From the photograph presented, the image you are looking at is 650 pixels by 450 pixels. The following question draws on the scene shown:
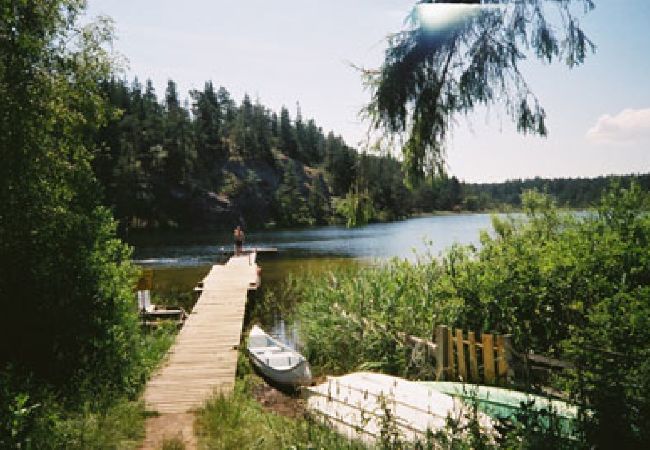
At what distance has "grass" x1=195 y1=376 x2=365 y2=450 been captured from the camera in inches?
220

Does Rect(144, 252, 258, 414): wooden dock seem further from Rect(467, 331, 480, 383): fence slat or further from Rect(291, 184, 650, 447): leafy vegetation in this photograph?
Rect(467, 331, 480, 383): fence slat

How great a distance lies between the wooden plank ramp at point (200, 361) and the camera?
28.8ft

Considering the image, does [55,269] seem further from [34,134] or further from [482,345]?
[482,345]

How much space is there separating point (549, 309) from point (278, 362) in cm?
613

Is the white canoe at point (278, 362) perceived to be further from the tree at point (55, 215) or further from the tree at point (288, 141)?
the tree at point (288, 141)

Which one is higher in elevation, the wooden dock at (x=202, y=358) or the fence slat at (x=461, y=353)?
the fence slat at (x=461, y=353)

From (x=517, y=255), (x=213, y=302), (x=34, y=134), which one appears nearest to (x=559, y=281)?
(x=517, y=255)

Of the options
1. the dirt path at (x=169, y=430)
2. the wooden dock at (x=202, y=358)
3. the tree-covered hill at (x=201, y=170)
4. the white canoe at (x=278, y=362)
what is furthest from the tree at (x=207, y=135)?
the dirt path at (x=169, y=430)

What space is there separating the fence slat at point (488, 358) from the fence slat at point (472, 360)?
197mm

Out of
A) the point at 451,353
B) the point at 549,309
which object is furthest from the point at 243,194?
the point at 549,309

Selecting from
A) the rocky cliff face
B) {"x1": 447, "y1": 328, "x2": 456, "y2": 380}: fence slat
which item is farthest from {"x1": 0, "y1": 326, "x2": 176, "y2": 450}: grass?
the rocky cliff face

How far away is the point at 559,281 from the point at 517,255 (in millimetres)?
1402

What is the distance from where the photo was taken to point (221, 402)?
26.8 feet

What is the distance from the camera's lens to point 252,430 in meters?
7.20
